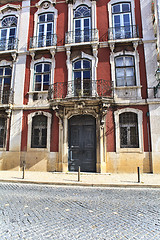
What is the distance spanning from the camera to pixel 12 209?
14.6 ft

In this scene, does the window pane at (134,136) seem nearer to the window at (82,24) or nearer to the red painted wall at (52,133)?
the red painted wall at (52,133)

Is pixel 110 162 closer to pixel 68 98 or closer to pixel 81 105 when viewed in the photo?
pixel 81 105

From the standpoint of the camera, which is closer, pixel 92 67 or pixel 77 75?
pixel 92 67

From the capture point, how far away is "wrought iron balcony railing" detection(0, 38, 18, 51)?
12891 mm

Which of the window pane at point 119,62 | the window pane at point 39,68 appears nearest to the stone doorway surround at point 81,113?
the window pane at point 119,62

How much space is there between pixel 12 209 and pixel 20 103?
28.8 ft

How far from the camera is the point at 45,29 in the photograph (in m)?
12.9

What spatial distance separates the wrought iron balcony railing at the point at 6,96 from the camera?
12016 millimetres

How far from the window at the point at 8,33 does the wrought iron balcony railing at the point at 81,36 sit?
450cm

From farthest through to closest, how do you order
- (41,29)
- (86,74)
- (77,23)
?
(41,29)
(77,23)
(86,74)

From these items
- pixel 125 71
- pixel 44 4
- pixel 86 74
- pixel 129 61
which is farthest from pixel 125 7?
pixel 44 4

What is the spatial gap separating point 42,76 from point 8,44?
14.1ft

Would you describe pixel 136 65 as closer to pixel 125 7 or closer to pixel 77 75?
pixel 77 75

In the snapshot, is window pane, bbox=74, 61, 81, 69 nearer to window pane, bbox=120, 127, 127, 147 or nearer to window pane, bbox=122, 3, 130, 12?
window pane, bbox=122, 3, 130, 12
